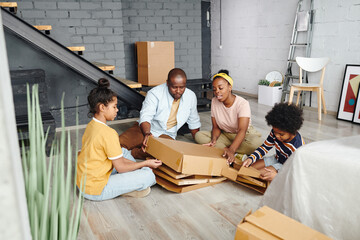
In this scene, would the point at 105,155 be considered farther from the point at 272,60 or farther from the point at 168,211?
the point at 272,60

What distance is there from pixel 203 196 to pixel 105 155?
73 centimetres

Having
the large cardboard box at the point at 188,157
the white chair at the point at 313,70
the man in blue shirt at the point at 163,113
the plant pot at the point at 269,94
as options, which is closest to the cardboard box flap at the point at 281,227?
the large cardboard box at the point at 188,157

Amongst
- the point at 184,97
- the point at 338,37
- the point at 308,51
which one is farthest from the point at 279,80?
the point at 184,97

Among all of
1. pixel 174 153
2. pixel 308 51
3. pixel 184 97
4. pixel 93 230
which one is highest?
pixel 308 51

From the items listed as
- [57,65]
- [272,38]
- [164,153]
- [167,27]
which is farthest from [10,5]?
[272,38]

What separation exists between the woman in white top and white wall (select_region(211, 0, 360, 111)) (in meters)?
→ 2.19

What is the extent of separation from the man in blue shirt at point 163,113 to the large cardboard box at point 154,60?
2239mm

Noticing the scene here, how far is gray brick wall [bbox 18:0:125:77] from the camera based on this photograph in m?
4.21

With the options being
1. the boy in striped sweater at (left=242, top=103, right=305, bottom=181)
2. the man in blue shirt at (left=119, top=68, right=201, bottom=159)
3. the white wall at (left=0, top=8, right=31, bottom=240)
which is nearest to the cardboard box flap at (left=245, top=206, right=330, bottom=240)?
the white wall at (left=0, top=8, right=31, bottom=240)

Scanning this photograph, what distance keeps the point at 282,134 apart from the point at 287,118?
13 cm

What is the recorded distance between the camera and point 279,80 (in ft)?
17.5

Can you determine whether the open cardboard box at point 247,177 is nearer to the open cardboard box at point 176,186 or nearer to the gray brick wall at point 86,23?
the open cardboard box at point 176,186

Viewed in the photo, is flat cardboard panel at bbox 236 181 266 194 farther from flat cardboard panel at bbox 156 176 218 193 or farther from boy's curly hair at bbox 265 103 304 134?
boy's curly hair at bbox 265 103 304 134

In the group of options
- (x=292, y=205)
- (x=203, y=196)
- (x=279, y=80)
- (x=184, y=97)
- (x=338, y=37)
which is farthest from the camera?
(x=279, y=80)
